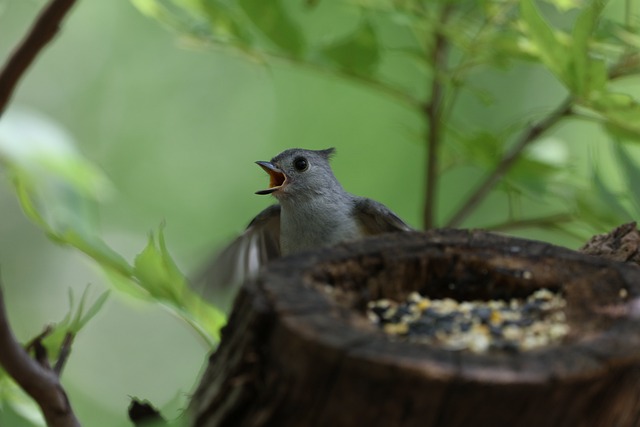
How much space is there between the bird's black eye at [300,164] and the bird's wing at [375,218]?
0.19m

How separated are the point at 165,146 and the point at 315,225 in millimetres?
3015

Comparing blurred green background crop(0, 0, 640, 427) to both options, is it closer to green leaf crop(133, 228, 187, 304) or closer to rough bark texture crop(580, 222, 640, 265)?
rough bark texture crop(580, 222, 640, 265)

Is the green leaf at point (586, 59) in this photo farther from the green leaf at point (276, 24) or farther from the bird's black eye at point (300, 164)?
the bird's black eye at point (300, 164)

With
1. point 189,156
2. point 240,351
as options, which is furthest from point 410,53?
point 189,156

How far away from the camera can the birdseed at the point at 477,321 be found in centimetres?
102

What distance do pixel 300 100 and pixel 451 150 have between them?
2.33 m

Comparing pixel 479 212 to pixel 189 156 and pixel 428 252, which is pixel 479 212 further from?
pixel 428 252

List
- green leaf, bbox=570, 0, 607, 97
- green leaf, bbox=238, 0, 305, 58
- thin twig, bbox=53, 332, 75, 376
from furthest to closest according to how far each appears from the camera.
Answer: green leaf, bbox=238, 0, 305, 58, green leaf, bbox=570, 0, 607, 97, thin twig, bbox=53, 332, 75, 376

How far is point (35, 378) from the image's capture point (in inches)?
47.3

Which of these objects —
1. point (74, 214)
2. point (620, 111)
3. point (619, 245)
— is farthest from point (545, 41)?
point (74, 214)

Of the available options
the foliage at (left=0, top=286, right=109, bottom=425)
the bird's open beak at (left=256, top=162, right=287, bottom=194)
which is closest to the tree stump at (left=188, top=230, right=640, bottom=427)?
the foliage at (left=0, top=286, right=109, bottom=425)

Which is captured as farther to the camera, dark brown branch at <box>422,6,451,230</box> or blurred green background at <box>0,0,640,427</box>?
blurred green background at <box>0,0,640,427</box>

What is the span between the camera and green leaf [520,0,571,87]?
4.72 feet

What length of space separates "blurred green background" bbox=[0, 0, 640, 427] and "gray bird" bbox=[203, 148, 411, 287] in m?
1.77
